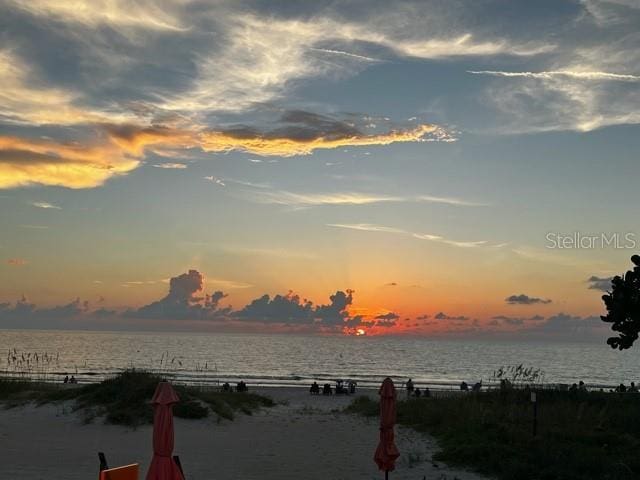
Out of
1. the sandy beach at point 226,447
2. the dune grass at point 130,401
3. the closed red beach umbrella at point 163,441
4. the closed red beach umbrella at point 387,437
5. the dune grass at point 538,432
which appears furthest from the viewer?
the dune grass at point 130,401

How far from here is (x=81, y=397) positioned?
22359 mm

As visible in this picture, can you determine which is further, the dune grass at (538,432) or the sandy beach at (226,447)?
the sandy beach at (226,447)

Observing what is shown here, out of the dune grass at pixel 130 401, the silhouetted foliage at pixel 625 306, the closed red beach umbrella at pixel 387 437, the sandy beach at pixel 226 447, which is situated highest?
the silhouetted foliage at pixel 625 306

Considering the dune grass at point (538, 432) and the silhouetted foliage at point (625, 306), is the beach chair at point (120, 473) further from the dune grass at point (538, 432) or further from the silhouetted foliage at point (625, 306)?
the silhouetted foliage at point (625, 306)

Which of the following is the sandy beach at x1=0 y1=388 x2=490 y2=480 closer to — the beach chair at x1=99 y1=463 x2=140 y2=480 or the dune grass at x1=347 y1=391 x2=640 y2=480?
the dune grass at x1=347 y1=391 x2=640 y2=480

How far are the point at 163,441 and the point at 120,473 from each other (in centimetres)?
182

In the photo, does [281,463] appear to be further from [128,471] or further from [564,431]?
[128,471]

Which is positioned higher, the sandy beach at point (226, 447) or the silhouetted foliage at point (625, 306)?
the silhouetted foliage at point (625, 306)

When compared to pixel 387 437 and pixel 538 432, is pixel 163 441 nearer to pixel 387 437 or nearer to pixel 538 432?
pixel 387 437

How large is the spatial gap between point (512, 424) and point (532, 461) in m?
3.91

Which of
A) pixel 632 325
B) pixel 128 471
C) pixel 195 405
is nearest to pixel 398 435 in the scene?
pixel 195 405

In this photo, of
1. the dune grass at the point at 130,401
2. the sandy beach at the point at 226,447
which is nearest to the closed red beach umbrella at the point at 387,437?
the sandy beach at the point at 226,447

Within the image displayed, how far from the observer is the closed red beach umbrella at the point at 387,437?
1150cm

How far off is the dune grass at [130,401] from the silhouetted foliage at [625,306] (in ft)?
44.0
